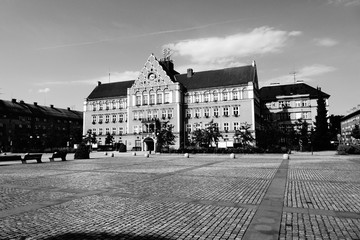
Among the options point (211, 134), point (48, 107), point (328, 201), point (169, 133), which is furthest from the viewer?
point (48, 107)

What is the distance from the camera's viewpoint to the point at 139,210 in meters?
8.60

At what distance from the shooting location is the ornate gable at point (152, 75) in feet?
229

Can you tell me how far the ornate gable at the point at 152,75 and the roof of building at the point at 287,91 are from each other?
31525mm

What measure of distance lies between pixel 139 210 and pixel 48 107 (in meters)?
115

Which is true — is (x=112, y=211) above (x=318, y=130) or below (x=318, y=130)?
below

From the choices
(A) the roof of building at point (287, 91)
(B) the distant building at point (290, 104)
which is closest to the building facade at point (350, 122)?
(B) the distant building at point (290, 104)

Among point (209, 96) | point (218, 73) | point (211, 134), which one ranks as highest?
point (218, 73)

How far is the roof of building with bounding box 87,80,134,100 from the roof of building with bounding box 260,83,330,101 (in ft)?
132

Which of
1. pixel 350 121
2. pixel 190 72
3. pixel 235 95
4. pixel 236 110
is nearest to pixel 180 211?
pixel 236 110

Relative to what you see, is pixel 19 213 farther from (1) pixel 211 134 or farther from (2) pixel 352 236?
(1) pixel 211 134

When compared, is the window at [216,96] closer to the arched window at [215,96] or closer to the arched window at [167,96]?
the arched window at [215,96]

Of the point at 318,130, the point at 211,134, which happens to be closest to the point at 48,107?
the point at 211,134

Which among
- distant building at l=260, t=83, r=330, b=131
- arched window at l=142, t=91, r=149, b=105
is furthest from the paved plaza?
distant building at l=260, t=83, r=330, b=131

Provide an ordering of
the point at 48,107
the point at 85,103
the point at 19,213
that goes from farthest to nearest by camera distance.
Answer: the point at 48,107 → the point at 85,103 → the point at 19,213
